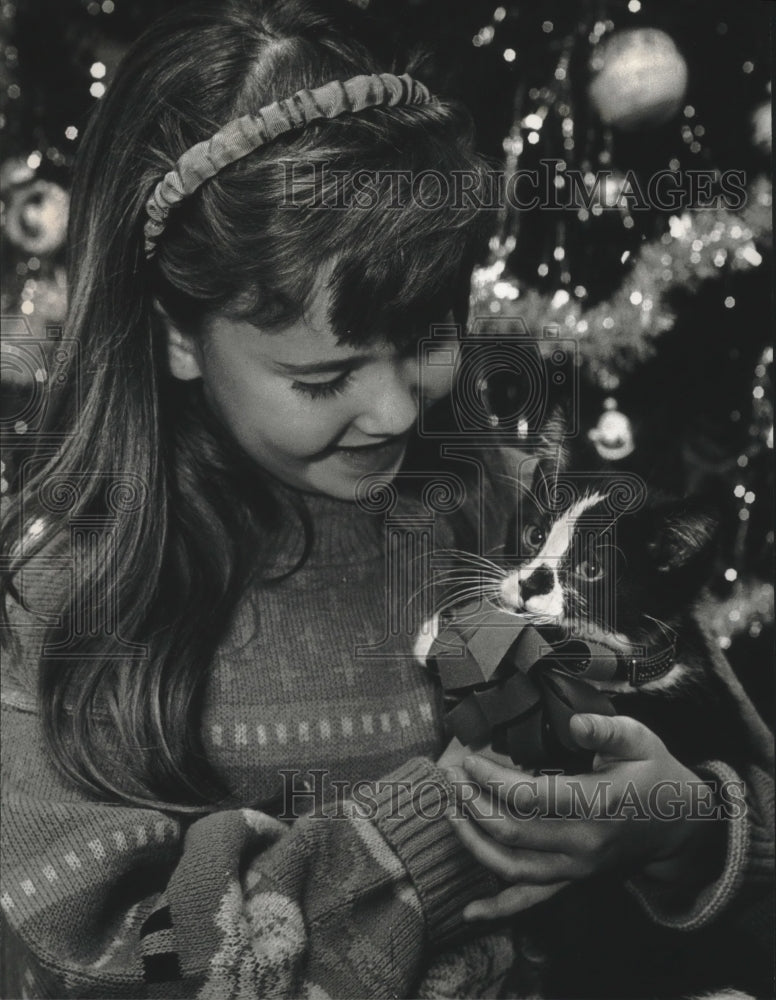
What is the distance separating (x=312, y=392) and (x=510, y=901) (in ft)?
1.15

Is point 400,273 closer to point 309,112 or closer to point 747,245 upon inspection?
point 309,112

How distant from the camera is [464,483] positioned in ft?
2.10

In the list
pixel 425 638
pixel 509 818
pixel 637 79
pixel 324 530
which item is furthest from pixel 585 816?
pixel 637 79

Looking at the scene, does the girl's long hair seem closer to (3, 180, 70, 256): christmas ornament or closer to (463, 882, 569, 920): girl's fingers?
(3, 180, 70, 256): christmas ornament

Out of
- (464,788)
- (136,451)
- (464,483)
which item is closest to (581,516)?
(464,483)

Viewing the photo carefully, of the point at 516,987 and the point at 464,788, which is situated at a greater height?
the point at 464,788

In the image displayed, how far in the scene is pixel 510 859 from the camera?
23.0 inches

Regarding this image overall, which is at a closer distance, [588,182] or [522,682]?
[522,682]

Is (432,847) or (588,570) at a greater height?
(588,570)

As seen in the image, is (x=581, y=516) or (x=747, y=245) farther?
(x=747, y=245)

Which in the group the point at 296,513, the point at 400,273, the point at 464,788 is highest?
the point at 400,273

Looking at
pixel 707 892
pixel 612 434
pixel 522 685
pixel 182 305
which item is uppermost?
pixel 182 305

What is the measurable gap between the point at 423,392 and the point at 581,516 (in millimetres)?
133

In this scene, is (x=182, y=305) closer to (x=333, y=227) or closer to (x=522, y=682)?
(x=333, y=227)
